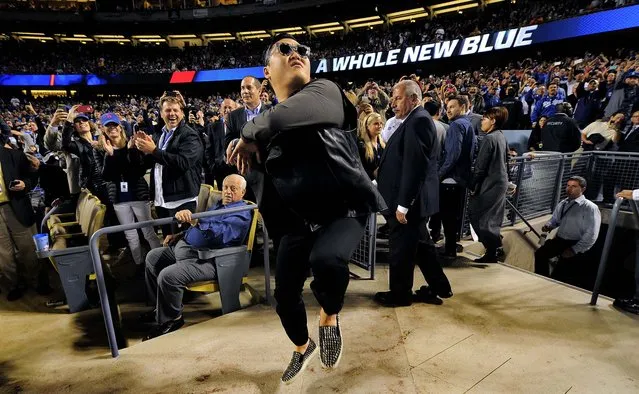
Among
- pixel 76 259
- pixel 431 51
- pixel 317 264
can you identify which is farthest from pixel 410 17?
pixel 317 264

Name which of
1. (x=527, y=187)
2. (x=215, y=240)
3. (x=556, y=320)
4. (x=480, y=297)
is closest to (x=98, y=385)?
(x=215, y=240)

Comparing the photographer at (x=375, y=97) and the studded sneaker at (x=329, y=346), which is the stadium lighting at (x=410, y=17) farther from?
the studded sneaker at (x=329, y=346)

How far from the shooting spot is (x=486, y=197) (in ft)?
12.9

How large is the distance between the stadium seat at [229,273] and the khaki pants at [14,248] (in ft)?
7.81

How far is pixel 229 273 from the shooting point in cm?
295

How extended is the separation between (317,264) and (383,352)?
1.15 meters

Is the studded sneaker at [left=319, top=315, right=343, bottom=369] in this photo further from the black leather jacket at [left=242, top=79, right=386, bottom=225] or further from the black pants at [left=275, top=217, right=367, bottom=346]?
the black leather jacket at [left=242, top=79, right=386, bottom=225]

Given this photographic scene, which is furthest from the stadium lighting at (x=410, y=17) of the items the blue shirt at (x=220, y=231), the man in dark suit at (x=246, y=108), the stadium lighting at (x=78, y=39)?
the stadium lighting at (x=78, y=39)

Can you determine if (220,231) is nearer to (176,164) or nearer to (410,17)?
(176,164)

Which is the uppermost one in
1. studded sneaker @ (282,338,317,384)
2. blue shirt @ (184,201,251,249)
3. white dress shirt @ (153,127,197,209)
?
white dress shirt @ (153,127,197,209)

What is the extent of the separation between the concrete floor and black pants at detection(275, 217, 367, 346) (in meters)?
0.57

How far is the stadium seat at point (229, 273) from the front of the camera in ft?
9.42

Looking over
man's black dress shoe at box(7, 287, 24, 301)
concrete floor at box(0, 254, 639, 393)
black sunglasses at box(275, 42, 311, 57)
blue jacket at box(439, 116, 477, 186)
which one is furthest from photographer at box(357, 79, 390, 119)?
man's black dress shoe at box(7, 287, 24, 301)

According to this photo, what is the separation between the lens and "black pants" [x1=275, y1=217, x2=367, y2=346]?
1542 mm
